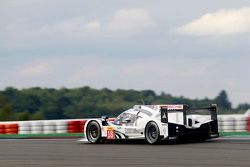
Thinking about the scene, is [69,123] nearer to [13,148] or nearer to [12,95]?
[13,148]

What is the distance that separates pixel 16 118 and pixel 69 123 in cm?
1859

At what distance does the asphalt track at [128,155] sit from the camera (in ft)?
38.6

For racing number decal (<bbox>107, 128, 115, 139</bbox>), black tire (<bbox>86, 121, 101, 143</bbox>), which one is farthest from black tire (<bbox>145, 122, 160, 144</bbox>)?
black tire (<bbox>86, 121, 101, 143</bbox>)

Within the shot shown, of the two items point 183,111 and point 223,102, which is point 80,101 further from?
point 183,111

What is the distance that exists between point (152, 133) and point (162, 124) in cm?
45

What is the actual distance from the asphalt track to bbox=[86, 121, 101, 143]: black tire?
0.66 metres

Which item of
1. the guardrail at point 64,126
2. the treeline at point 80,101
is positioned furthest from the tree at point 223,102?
the guardrail at point 64,126

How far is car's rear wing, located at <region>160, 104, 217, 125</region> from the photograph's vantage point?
16062mm

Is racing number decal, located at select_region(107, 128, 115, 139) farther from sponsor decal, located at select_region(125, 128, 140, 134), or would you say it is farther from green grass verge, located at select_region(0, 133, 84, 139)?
green grass verge, located at select_region(0, 133, 84, 139)

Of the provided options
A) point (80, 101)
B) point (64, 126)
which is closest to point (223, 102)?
point (80, 101)

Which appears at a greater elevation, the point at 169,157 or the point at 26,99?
the point at 26,99

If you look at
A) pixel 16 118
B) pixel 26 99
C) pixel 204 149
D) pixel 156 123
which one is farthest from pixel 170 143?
pixel 26 99

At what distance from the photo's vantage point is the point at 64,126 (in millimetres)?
23641

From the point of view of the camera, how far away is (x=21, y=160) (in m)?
13.2
